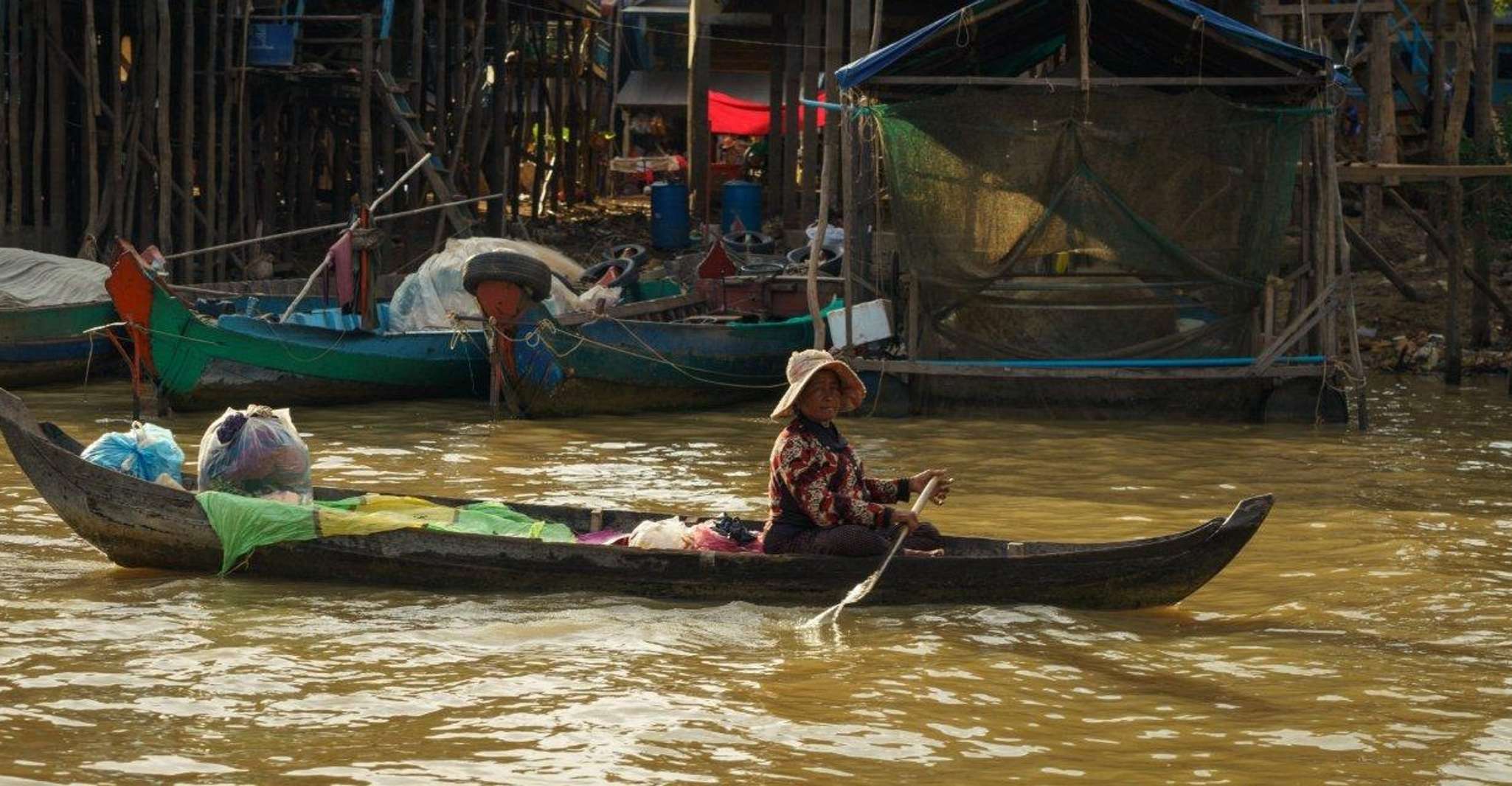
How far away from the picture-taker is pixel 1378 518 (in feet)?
30.9

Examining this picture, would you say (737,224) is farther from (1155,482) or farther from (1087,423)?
(1155,482)

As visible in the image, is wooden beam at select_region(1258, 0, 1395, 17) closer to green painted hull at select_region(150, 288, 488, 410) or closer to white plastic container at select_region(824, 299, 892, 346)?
white plastic container at select_region(824, 299, 892, 346)

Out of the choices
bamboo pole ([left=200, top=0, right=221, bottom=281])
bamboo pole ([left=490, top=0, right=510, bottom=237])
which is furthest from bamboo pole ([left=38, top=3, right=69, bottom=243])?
bamboo pole ([left=490, top=0, right=510, bottom=237])

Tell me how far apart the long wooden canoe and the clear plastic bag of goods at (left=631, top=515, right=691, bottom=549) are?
0.28 metres

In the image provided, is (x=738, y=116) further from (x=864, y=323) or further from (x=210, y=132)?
(x=864, y=323)

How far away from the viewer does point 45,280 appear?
47.0 ft

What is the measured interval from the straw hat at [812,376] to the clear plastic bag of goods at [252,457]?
7.02ft

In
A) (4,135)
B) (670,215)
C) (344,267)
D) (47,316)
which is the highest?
(4,135)

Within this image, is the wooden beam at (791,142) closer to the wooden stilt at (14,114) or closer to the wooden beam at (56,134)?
the wooden beam at (56,134)

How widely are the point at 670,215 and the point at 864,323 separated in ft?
30.6

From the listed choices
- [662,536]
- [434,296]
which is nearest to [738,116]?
[434,296]

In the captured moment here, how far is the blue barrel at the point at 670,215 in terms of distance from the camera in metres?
21.8

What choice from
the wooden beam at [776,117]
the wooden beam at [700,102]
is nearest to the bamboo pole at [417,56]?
the wooden beam at [700,102]

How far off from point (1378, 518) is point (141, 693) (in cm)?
621
